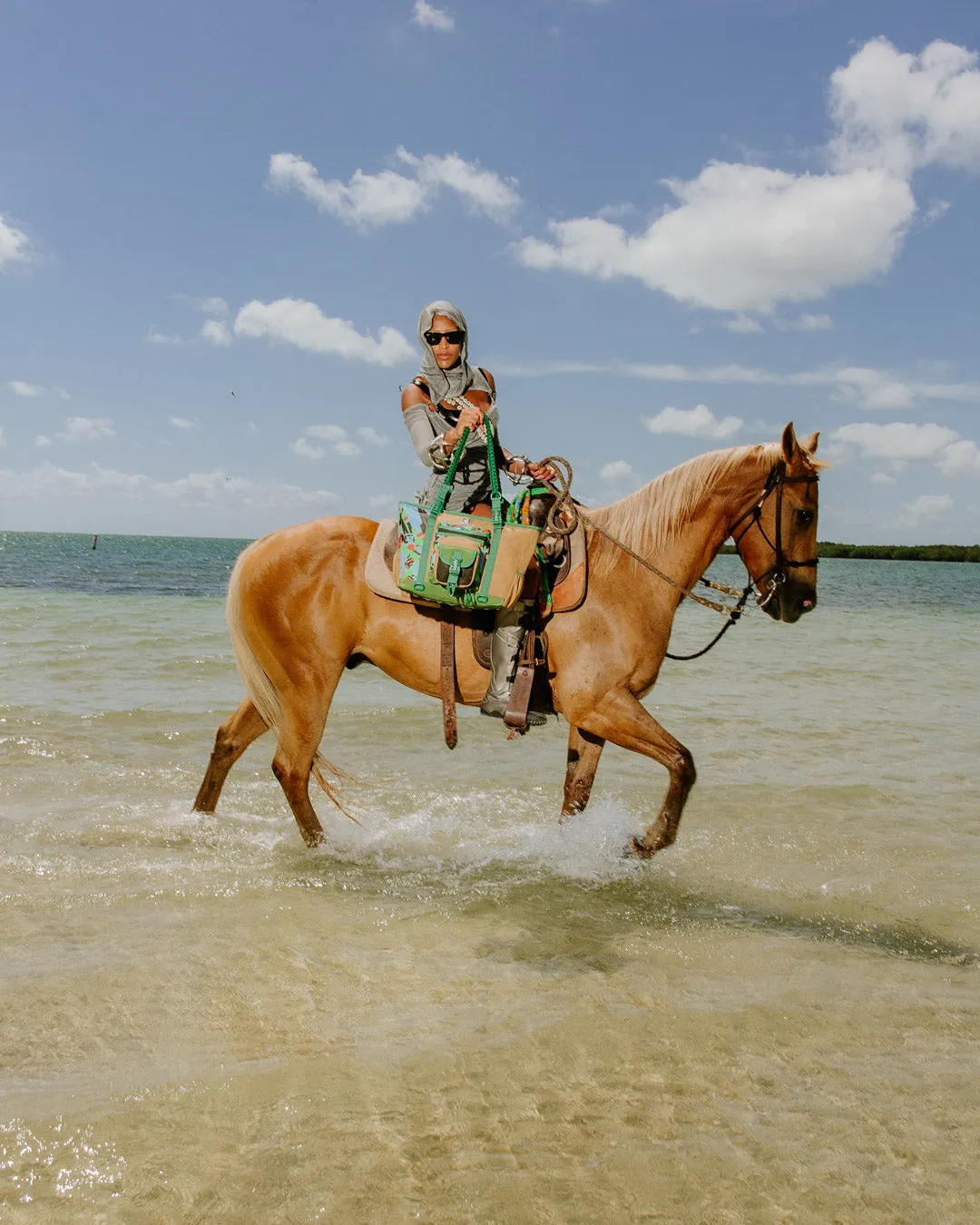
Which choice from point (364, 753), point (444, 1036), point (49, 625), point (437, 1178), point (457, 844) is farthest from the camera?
point (49, 625)

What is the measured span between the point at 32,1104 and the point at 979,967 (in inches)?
155

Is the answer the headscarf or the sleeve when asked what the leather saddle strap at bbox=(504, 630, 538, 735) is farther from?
the headscarf

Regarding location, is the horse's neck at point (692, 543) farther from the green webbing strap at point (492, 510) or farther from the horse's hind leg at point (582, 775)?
the horse's hind leg at point (582, 775)

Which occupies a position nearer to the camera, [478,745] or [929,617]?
[478,745]

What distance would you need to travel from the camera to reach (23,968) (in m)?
3.53

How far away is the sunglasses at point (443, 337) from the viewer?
4.83 metres

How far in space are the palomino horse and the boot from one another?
21 cm

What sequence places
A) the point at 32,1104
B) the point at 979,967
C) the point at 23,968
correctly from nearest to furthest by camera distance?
the point at 32,1104 → the point at 23,968 → the point at 979,967

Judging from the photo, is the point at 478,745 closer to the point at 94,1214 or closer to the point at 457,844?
the point at 457,844

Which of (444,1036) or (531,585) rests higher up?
(531,585)

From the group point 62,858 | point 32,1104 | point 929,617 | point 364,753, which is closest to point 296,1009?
point 32,1104

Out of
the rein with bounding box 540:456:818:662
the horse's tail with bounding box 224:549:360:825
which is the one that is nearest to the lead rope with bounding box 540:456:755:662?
the rein with bounding box 540:456:818:662

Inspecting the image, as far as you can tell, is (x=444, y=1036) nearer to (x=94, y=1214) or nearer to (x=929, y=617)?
(x=94, y=1214)

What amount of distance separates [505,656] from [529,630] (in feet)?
0.70
